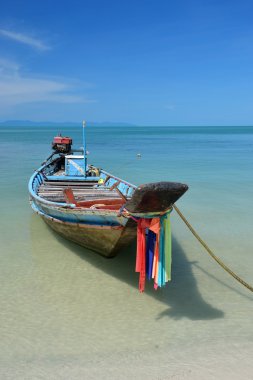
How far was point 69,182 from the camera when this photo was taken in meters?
11.7

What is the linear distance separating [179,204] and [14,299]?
319 inches

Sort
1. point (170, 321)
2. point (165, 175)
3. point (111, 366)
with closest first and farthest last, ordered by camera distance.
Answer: point (111, 366) → point (170, 321) → point (165, 175)

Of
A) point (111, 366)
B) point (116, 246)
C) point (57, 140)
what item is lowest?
point (111, 366)

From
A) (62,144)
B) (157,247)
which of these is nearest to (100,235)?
(157,247)

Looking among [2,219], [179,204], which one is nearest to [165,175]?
[179,204]

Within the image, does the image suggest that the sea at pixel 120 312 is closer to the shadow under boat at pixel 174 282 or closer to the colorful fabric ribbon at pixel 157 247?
the shadow under boat at pixel 174 282

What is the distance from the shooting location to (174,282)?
269 inches

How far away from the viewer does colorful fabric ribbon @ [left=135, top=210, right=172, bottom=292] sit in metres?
5.46

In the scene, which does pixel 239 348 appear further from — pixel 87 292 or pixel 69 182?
pixel 69 182

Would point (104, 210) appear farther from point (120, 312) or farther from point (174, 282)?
point (174, 282)

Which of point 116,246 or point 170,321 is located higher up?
point 116,246

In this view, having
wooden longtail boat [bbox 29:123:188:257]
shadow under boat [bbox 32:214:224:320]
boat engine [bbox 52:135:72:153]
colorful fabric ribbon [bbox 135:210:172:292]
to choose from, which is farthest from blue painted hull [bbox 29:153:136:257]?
boat engine [bbox 52:135:72:153]

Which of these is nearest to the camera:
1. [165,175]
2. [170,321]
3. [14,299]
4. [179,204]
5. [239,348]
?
[239,348]

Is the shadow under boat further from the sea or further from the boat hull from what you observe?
the boat hull
